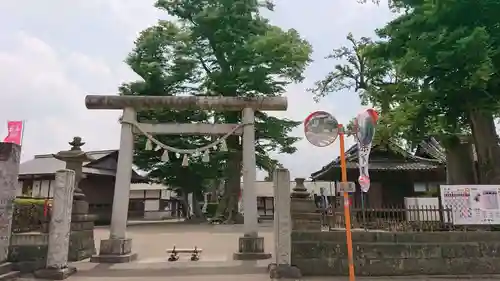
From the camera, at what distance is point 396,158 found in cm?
2058

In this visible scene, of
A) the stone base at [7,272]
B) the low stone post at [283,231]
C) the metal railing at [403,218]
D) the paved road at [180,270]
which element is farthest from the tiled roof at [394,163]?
the stone base at [7,272]

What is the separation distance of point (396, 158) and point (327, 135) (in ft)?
49.4

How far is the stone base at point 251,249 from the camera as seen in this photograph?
11.0 m

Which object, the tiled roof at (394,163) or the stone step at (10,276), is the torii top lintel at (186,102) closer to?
the stone step at (10,276)

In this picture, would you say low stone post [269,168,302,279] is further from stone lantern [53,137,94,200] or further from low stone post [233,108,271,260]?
stone lantern [53,137,94,200]

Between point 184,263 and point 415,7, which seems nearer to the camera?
point 184,263

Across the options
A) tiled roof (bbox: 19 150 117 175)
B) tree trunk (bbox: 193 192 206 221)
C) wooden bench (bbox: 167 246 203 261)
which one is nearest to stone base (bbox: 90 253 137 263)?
wooden bench (bbox: 167 246 203 261)

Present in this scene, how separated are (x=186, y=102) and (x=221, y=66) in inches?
580

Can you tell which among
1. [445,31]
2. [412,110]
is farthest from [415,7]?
[412,110]

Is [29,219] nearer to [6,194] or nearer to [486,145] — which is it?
[6,194]

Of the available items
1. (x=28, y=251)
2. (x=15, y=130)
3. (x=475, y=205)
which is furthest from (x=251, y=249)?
(x=15, y=130)

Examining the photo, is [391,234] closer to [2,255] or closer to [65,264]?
[65,264]

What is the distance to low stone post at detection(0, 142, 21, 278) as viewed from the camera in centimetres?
874

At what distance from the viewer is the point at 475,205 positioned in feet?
30.1
